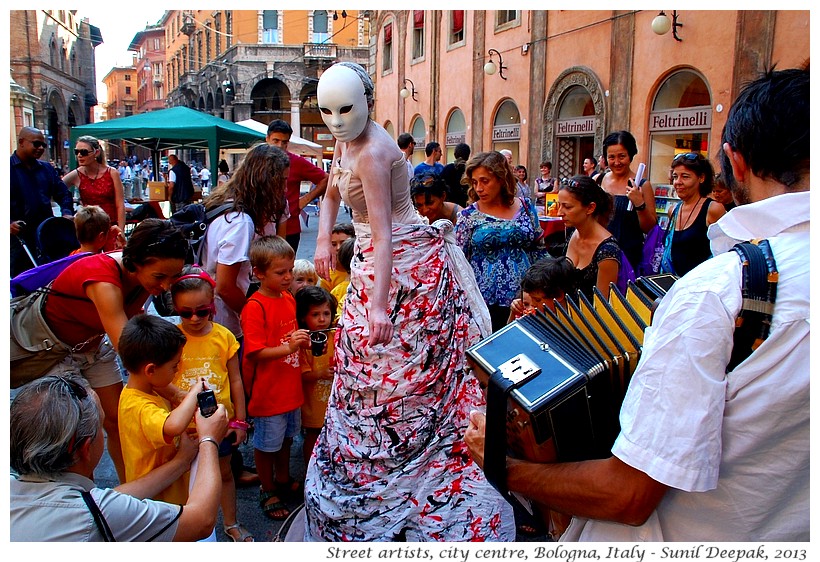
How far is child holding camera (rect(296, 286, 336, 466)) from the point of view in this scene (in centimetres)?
350

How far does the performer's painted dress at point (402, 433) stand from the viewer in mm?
2762

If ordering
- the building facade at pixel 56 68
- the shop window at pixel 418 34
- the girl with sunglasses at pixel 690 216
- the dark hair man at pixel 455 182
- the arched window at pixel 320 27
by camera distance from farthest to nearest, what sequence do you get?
1. the arched window at pixel 320 27
2. the building facade at pixel 56 68
3. the shop window at pixel 418 34
4. the dark hair man at pixel 455 182
5. the girl with sunglasses at pixel 690 216

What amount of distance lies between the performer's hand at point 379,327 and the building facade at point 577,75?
8632 mm

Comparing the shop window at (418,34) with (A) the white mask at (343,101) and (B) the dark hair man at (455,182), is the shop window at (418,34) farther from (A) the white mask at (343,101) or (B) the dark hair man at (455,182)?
(A) the white mask at (343,101)

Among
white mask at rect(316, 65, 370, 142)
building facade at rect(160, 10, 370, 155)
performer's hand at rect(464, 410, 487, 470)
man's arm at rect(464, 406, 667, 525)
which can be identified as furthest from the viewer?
building facade at rect(160, 10, 370, 155)

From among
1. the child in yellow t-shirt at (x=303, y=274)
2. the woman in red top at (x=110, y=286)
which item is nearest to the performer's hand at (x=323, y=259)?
the woman in red top at (x=110, y=286)

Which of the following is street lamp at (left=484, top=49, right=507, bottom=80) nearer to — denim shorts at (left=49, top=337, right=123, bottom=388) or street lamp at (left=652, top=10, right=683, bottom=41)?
street lamp at (left=652, top=10, right=683, bottom=41)

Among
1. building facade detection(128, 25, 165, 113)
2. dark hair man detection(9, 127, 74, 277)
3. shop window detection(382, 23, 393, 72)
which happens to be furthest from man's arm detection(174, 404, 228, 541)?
building facade detection(128, 25, 165, 113)

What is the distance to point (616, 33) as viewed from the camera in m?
13.6

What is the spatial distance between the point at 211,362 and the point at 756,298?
240cm

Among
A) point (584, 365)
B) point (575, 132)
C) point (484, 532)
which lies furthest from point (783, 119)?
point (575, 132)

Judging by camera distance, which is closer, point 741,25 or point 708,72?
point 741,25
